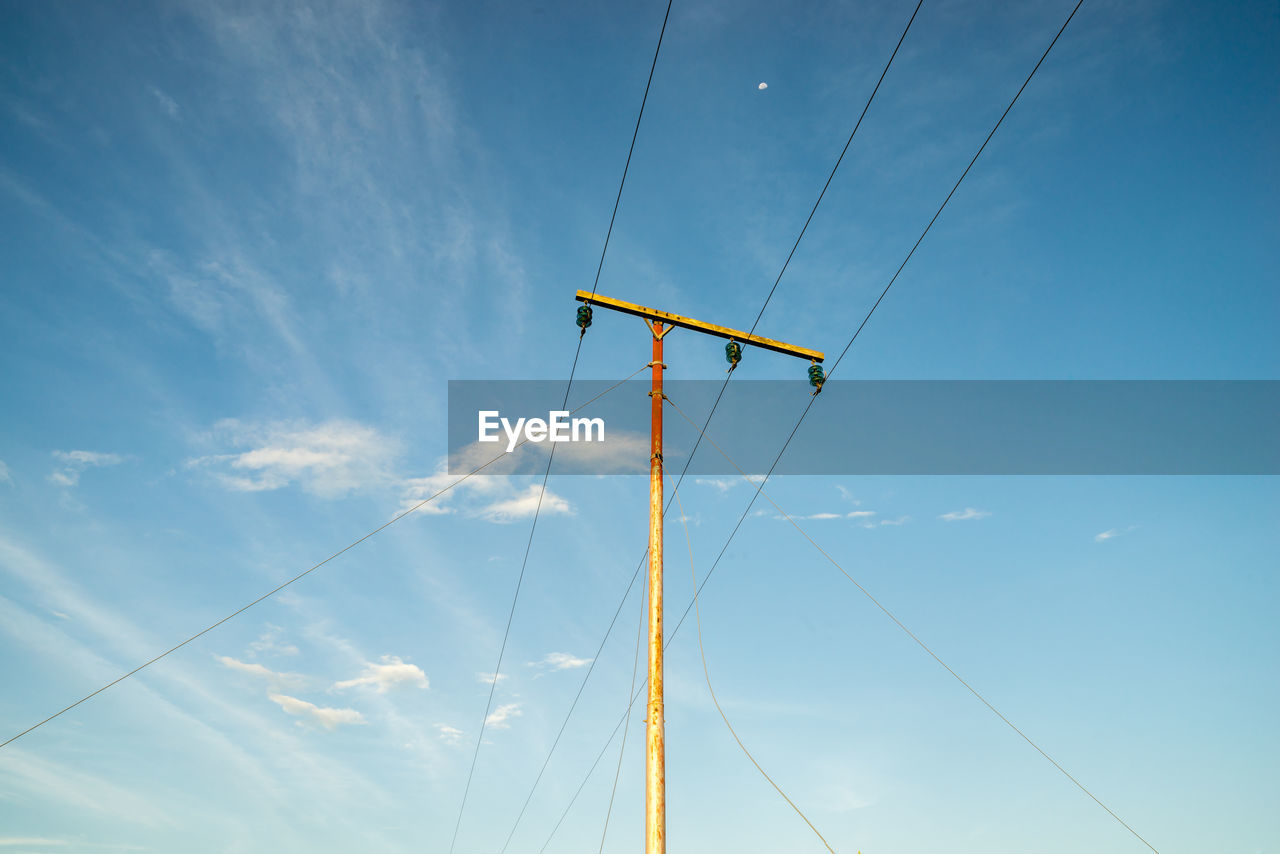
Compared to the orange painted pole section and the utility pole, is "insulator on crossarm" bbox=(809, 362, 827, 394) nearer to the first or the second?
the utility pole

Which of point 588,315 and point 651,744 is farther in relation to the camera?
point 588,315

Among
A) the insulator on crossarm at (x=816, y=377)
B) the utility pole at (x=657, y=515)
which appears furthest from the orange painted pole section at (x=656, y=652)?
the insulator on crossarm at (x=816, y=377)

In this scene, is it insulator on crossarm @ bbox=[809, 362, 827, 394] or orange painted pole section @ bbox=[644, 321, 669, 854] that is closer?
orange painted pole section @ bbox=[644, 321, 669, 854]

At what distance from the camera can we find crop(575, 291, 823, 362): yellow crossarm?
44.5ft

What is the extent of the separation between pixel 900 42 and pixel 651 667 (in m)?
10.1

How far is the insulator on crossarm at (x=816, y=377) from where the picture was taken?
1411 centimetres

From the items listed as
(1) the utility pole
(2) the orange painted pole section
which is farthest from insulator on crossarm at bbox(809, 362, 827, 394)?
(2) the orange painted pole section

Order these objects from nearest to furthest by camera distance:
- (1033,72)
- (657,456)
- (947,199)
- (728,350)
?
(1033,72)
(947,199)
(657,456)
(728,350)

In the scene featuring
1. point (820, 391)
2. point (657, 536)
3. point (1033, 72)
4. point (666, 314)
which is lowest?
point (657, 536)

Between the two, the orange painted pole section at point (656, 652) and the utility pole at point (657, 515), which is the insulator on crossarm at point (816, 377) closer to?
the utility pole at point (657, 515)

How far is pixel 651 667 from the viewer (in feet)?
37.1

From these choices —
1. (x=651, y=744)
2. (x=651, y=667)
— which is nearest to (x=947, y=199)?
(x=651, y=667)

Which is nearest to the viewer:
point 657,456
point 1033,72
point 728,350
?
point 1033,72

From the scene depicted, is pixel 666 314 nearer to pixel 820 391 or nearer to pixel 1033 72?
pixel 820 391
